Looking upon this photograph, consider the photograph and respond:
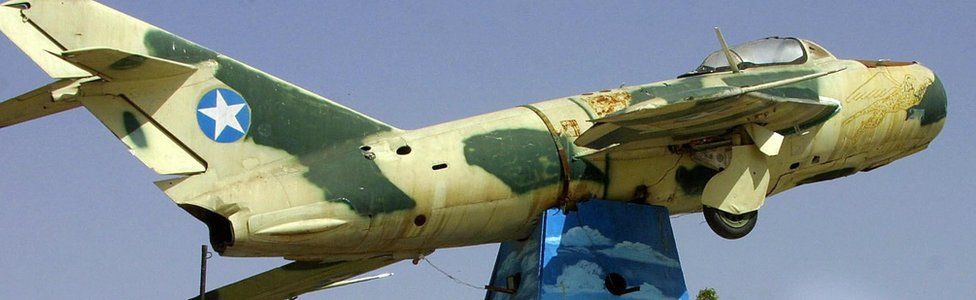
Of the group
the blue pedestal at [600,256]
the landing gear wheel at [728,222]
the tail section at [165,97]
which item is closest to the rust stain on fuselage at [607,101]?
the blue pedestal at [600,256]

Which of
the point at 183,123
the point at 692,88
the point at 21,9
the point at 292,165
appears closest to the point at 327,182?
the point at 292,165

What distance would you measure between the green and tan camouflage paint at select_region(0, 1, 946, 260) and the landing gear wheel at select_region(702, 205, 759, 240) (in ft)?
2.40

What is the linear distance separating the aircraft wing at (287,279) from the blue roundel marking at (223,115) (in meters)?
3.72

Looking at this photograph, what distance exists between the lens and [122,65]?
18750 millimetres

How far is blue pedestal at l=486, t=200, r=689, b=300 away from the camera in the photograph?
2083 centimetres

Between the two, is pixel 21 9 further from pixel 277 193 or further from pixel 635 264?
pixel 635 264

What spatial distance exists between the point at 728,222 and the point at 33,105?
330 inches

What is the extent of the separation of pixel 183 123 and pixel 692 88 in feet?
21.9

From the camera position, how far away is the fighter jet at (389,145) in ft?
62.2

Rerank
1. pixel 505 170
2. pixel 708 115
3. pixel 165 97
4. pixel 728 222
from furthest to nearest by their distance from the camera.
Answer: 1. pixel 728 222
2. pixel 505 170
3. pixel 708 115
4. pixel 165 97

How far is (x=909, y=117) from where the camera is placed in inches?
915

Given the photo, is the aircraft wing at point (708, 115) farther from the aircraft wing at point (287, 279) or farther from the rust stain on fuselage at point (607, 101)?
the aircraft wing at point (287, 279)

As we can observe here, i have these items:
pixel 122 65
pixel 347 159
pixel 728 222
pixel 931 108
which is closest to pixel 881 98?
pixel 931 108

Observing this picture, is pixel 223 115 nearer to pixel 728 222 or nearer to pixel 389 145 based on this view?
pixel 389 145
